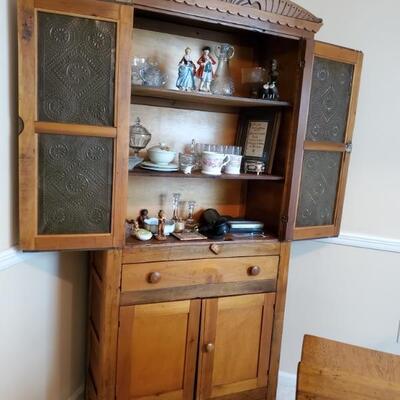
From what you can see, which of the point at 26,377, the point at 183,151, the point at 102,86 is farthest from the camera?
the point at 183,151

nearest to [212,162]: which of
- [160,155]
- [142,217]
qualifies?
[160,155]

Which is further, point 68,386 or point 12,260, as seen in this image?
point 68,386

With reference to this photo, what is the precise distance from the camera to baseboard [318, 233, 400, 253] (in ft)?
7.03

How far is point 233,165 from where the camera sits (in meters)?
1.87

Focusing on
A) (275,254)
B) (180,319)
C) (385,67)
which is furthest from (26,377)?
(385,67)

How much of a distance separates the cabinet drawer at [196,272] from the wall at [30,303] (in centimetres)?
37

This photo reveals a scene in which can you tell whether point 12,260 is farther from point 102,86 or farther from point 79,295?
point 102,86

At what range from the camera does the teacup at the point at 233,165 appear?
1.86 metres

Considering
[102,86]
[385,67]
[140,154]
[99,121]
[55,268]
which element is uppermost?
[385,67]

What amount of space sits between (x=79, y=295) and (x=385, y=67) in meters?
1.96

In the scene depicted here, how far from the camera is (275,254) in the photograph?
1899mm

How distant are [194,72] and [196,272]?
0.90 metres

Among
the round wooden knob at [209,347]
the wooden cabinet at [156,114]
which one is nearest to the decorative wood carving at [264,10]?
the wooden cabinet at [156,114]

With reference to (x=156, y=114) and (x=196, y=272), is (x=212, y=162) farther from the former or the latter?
(x=196, y=272)
